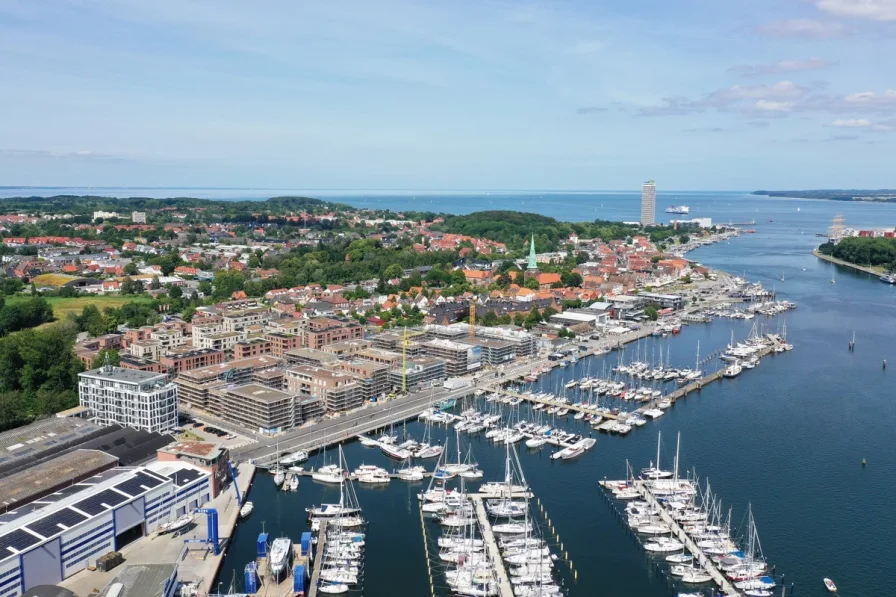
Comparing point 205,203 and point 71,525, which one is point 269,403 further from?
point 205,203

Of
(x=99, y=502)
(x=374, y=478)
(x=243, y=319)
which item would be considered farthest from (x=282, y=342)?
(x=99, y=502)

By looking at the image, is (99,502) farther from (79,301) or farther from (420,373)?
(79,301)

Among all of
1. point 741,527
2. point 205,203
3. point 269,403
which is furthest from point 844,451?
point 205,203

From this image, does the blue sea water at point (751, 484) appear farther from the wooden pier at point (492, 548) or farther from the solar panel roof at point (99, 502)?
the solar panel roof at point (99, 502)

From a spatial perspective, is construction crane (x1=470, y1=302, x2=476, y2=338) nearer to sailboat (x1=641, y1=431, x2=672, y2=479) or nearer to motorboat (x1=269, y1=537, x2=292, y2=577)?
sailboat (x1=641, y1=431, x2=672, y2=479)

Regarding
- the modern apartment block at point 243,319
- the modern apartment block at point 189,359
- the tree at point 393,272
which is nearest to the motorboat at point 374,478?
the modern apartment block at point 189,359
